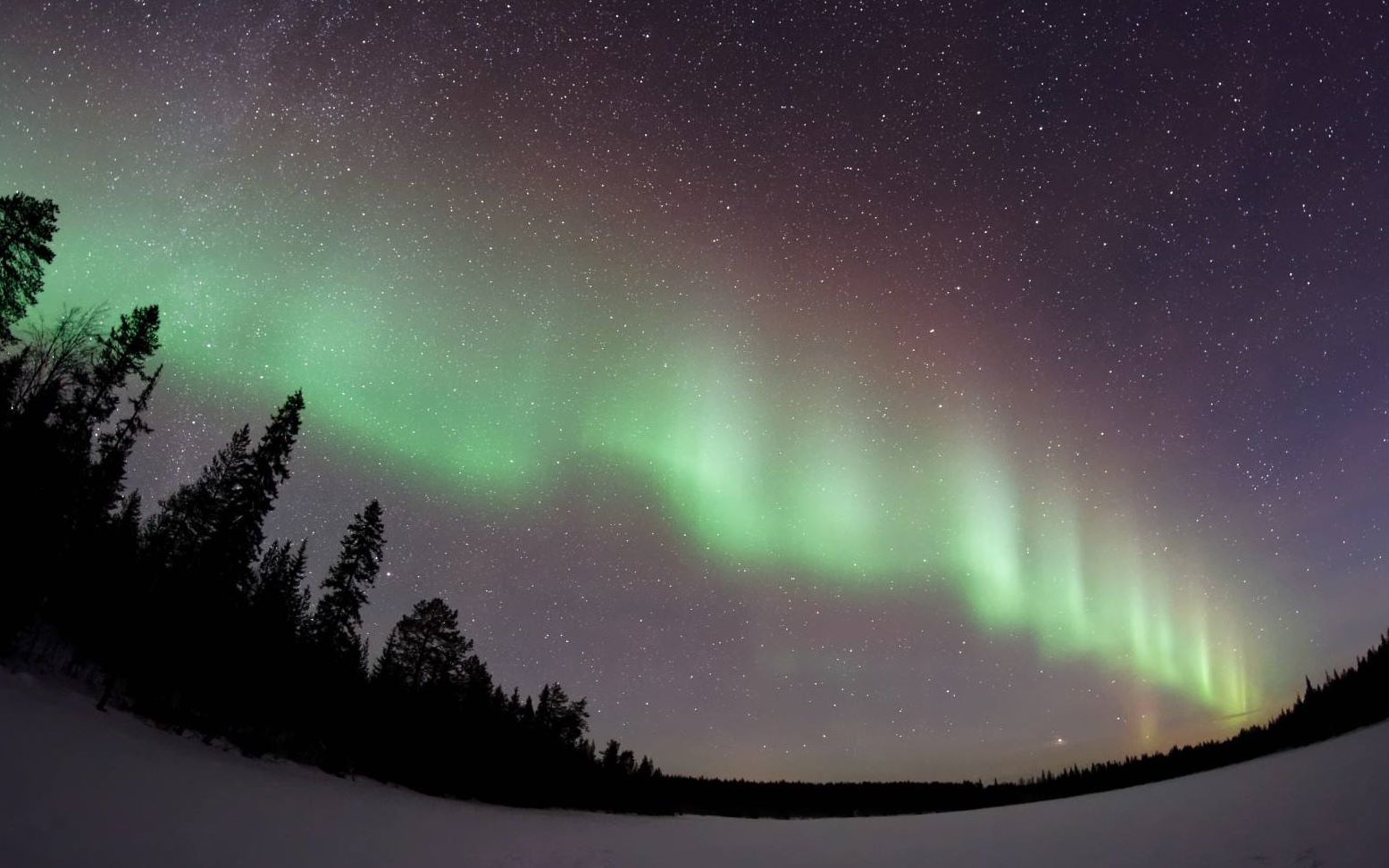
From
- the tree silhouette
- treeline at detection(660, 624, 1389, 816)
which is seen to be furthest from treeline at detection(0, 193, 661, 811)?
treeline at detection(660, 624, 1389, 816)

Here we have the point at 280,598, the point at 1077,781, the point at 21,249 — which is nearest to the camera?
the point at 21,249

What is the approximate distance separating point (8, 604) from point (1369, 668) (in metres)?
59.7

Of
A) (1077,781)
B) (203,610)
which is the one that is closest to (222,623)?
(203,610)

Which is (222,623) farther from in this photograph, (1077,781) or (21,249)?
(1077,781)

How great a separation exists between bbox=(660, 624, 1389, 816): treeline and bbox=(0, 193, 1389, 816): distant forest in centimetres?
33

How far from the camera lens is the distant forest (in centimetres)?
2777

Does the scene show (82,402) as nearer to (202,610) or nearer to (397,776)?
(202,610)

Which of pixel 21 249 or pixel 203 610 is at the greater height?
pixel 21 249

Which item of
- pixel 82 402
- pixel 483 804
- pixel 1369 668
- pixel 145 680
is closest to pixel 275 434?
pixel 82 402

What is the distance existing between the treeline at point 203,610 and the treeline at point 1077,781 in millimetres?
34193

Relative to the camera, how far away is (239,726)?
3353cm

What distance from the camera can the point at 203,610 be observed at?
34.2m

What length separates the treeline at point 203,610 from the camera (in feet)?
91.0

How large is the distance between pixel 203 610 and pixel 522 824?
65.3 ft
